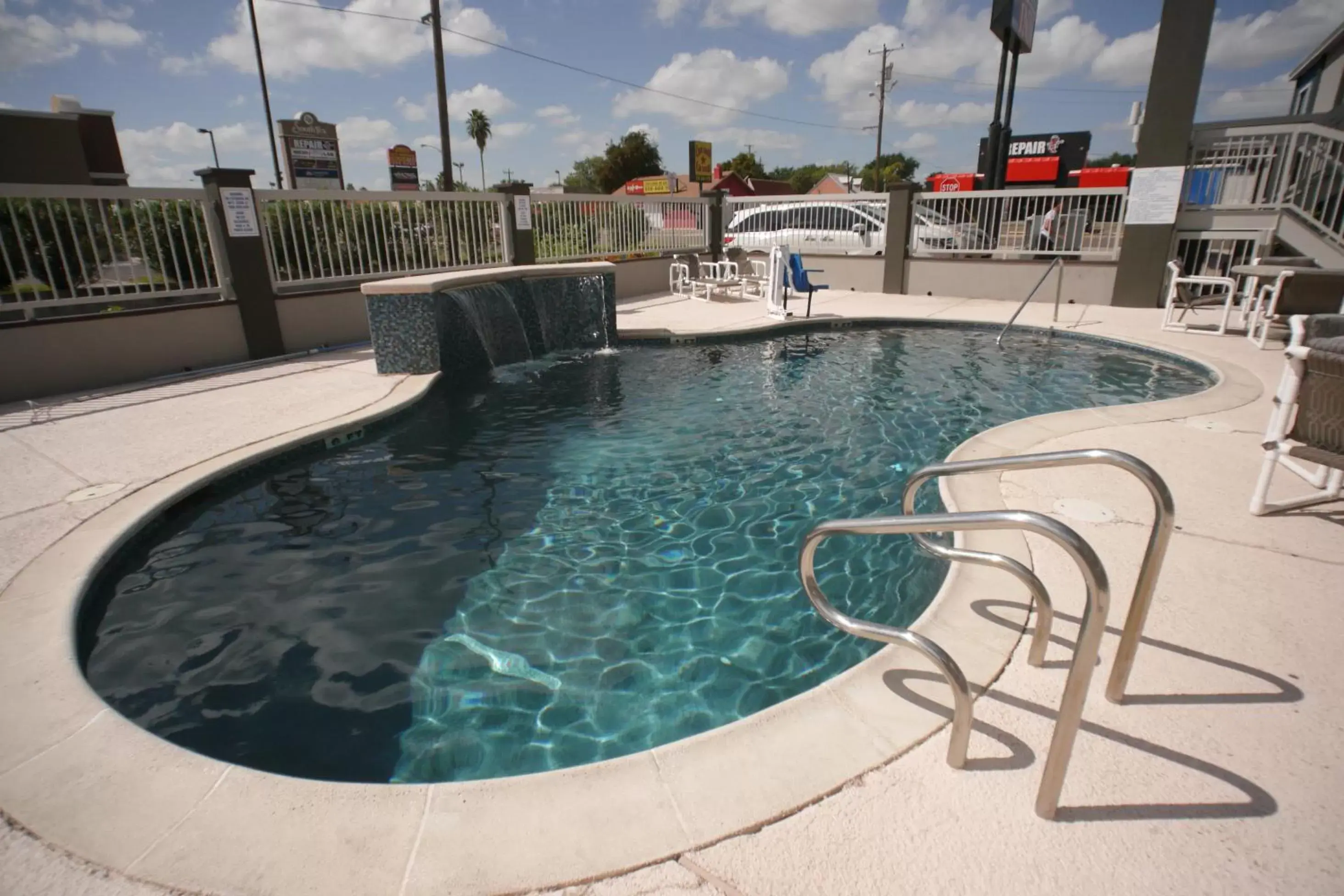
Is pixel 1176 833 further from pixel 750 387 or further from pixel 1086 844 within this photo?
pixel 750 387

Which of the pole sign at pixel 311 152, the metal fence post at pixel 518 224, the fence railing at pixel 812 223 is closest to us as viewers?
the metal fence post at pixel 518 224

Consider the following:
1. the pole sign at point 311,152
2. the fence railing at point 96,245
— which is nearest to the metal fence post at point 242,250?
the fence railing at point 96,245

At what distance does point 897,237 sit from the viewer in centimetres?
1427

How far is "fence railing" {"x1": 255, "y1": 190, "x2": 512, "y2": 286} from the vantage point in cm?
888

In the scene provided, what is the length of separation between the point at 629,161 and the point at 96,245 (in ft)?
203

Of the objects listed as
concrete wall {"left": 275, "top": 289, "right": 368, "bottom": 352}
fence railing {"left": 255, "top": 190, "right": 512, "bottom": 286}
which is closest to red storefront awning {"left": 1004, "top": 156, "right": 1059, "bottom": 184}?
fence railing {"left": 255, "top": 190, "right": 512, "bottom": 286}

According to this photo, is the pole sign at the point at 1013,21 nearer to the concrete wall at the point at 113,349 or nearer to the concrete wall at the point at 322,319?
the concrete wall at the point at 322,319

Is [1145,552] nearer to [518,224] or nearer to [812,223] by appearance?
[518,224]

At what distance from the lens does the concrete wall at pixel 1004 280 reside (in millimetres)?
12594

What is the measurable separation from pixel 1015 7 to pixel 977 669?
770 inches

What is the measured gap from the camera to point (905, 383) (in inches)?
316

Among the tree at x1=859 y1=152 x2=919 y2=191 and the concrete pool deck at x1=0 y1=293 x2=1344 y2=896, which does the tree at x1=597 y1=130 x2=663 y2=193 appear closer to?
the tree at x1=859 y1=152 x2=919 y2=191

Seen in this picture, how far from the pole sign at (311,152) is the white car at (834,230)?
23167mm

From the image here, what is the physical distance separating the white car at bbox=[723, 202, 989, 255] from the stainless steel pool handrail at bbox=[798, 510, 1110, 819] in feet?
45.3
